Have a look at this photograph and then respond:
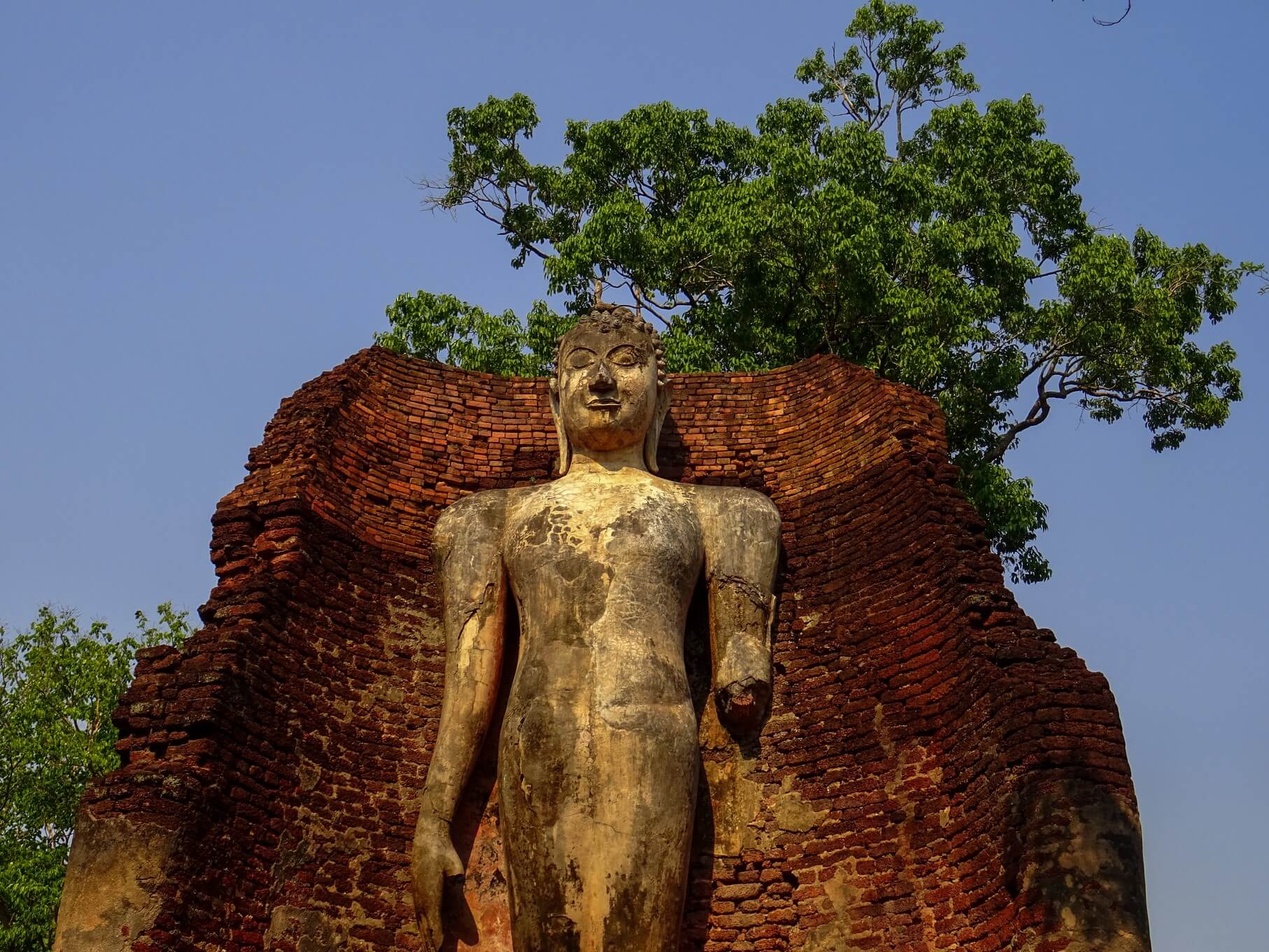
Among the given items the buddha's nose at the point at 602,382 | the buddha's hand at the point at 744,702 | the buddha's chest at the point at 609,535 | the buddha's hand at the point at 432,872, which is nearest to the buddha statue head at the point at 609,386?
the buddha's nose at the point at 602,382

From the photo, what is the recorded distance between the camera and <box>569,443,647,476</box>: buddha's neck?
10.6 metres

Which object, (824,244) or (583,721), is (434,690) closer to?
(583,721)

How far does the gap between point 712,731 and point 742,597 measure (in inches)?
31.6

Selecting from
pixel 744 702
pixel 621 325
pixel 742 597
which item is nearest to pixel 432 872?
pixel 744 702

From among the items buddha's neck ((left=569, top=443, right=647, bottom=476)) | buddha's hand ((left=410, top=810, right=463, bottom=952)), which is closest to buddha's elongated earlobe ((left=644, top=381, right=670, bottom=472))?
buddha's neck ((left=569, top=443, right=647, bottom=476))

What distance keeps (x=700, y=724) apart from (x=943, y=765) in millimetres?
1453

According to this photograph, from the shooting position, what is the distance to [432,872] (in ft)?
30.0

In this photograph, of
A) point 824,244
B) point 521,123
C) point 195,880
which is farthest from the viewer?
point 521,123

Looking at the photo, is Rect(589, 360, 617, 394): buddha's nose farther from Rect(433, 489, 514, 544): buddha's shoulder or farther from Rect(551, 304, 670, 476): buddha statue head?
Rect(433, 489, 514, 544): buddha's shoulder

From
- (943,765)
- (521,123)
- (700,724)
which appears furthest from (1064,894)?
(521,123)

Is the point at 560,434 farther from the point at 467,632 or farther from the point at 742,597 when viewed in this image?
the point at 742,597

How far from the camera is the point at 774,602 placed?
1016 cm

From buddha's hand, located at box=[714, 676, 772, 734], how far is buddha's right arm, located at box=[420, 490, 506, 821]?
4.33 feet

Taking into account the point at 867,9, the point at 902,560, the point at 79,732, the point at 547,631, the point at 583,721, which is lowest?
the point at 583,721
